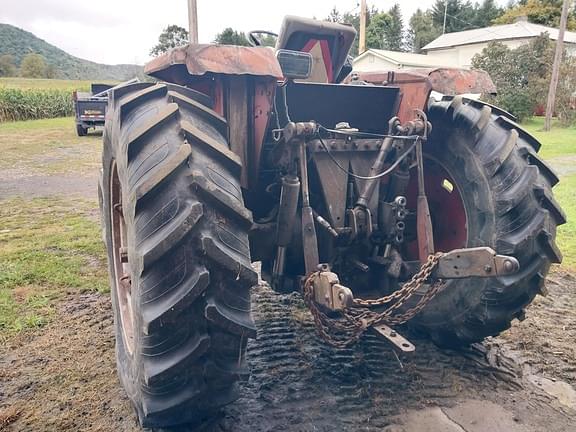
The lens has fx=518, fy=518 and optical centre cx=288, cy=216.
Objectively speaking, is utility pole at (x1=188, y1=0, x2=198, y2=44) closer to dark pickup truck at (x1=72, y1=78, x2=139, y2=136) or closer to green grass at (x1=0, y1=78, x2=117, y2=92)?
dark pickup truck at (x1=72, y1=78, x2=139, y2=136)

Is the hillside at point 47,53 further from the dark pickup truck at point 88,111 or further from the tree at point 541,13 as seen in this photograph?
the dark pickup truck at point 88,111

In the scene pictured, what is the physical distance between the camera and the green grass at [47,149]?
12405 mm

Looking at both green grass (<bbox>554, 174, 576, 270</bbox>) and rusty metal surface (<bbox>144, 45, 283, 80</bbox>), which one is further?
green grass (<bbox>554, 174, 576, 270</bbox>)

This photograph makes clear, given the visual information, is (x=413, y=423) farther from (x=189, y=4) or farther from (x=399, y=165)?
(x=189, y=4)

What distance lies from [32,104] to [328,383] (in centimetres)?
2972

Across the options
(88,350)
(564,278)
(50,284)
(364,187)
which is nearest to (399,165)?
(364,187)

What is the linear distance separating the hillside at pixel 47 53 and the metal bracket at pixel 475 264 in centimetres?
11189

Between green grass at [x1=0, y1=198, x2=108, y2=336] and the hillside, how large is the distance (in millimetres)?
106248

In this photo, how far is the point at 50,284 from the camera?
4.68m

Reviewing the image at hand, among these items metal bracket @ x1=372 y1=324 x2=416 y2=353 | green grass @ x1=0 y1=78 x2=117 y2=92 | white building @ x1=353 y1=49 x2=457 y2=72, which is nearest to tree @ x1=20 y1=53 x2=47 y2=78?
green grass @ x1=0 y1=78 x2=117 y2=92

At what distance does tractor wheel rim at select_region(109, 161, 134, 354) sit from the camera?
312 cm

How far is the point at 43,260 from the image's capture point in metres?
5.29

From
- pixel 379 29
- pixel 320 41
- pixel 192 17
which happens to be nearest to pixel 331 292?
pixel 320 41

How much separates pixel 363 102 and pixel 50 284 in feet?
10.6
